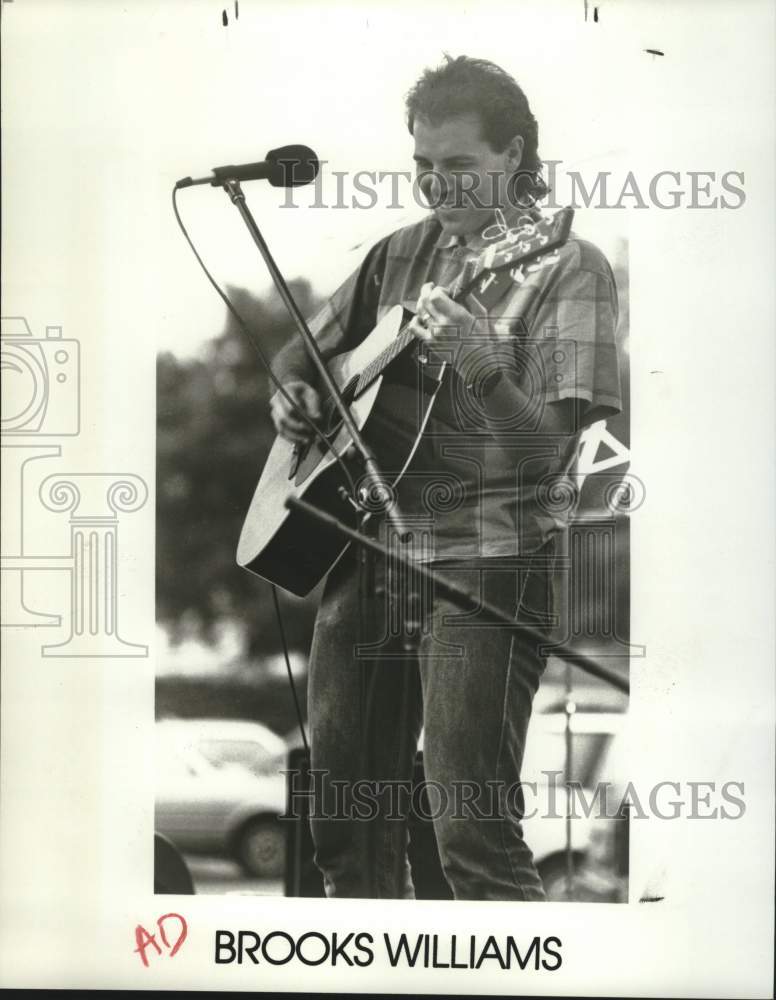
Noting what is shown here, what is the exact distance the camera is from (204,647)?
7.94ft

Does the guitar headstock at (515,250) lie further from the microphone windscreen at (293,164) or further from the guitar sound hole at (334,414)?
the microphone windscreen at (293,164)

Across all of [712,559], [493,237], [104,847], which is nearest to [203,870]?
[104,847]

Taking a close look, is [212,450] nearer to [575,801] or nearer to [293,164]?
[293,164]

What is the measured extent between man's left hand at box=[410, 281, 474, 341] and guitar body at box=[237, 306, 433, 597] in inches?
1.8

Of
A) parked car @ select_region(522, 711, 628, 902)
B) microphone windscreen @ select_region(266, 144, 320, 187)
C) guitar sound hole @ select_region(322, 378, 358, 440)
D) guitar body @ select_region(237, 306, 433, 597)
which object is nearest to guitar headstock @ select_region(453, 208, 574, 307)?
guitar body @ select_region(237, 306, 433, 597)

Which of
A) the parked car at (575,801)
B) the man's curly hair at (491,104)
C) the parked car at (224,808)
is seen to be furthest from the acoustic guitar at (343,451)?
the parked car at (575,801)

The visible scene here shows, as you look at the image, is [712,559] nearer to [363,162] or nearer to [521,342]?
[521,342]

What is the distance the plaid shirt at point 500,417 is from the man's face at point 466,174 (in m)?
0.18

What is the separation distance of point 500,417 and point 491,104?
0.69 meters

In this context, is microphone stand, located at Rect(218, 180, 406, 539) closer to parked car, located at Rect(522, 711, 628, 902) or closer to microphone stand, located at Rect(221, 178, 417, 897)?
microphone stand, located at Rect(221, 178, 417, 897)

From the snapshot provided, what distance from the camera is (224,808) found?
240 centimetres

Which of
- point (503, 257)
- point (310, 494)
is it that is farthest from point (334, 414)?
point (503, 257)

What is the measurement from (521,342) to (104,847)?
1.43 meters

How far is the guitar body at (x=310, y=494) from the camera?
2373 mm
